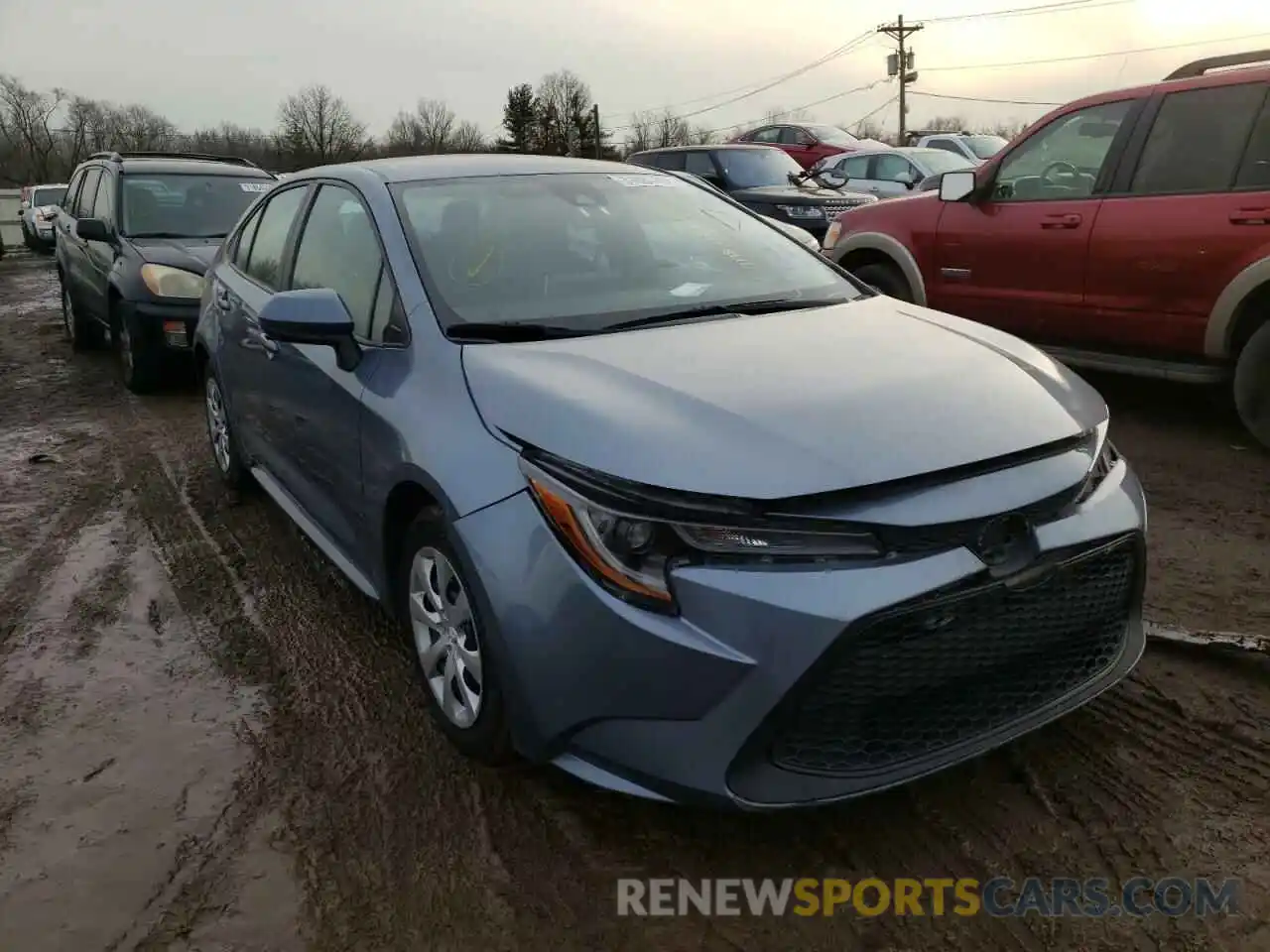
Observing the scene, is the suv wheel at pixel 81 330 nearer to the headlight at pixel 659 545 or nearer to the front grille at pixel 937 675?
the headlight at pixel 659 545

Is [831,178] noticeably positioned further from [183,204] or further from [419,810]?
[419,810]

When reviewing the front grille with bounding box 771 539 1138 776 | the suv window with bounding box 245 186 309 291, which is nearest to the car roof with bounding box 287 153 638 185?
the suv window with bounding box 245 186 309 291

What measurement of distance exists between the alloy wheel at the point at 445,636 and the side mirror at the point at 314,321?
79cm

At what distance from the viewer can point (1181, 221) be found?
532 cm

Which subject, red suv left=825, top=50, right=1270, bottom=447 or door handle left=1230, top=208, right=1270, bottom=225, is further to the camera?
red suv left=825, top=50, right=1270, bottom=447

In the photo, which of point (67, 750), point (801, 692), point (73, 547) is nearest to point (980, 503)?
point (801, 692)

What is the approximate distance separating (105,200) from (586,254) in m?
7.26

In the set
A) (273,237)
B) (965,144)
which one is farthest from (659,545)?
(965,144)

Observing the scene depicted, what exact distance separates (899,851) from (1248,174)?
4299 millimetres

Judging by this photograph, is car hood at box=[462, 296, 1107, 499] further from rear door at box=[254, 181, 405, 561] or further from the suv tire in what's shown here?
the suv tire

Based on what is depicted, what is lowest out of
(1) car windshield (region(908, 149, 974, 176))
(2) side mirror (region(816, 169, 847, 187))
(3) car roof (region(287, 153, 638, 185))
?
(3) car roof (region(287, 153, 638, 185))

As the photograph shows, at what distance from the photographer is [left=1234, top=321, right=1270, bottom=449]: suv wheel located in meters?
5.08

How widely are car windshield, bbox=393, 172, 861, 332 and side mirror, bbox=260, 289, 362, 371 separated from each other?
0.30 metres

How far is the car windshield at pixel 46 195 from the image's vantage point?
30.0 m
